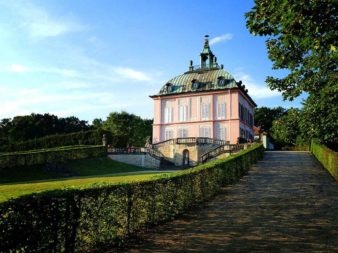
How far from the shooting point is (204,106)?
1844 inches

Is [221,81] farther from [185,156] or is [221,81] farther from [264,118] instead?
[264,118]

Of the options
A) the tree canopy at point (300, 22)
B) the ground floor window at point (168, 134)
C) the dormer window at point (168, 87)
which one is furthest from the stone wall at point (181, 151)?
the tree canopy at point (300, 22)

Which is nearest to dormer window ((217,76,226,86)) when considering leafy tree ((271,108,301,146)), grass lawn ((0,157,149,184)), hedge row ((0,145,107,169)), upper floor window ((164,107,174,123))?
upper floor window ((164,107,174,123))

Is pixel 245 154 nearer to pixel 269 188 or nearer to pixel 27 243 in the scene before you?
pixel 269 188

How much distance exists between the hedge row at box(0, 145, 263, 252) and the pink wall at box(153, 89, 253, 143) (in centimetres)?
3344

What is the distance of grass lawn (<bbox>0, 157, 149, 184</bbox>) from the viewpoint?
2965 cm

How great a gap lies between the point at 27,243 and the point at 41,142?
52481 mm

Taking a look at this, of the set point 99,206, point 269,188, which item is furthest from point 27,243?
point 269,188

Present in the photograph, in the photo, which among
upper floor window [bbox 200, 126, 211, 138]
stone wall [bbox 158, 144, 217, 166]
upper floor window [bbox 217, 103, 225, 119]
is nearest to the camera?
stone wall [bbox 158, 144, 217, 166]

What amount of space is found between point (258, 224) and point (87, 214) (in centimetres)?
509

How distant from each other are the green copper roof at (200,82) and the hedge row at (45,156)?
49.9 ft

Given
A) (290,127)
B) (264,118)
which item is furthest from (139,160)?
(264,118)

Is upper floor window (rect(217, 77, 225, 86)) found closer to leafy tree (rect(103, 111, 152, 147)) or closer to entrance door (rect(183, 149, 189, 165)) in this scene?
entrance door (rect(183, 149, 189, 165))

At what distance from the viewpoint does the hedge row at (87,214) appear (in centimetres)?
512
